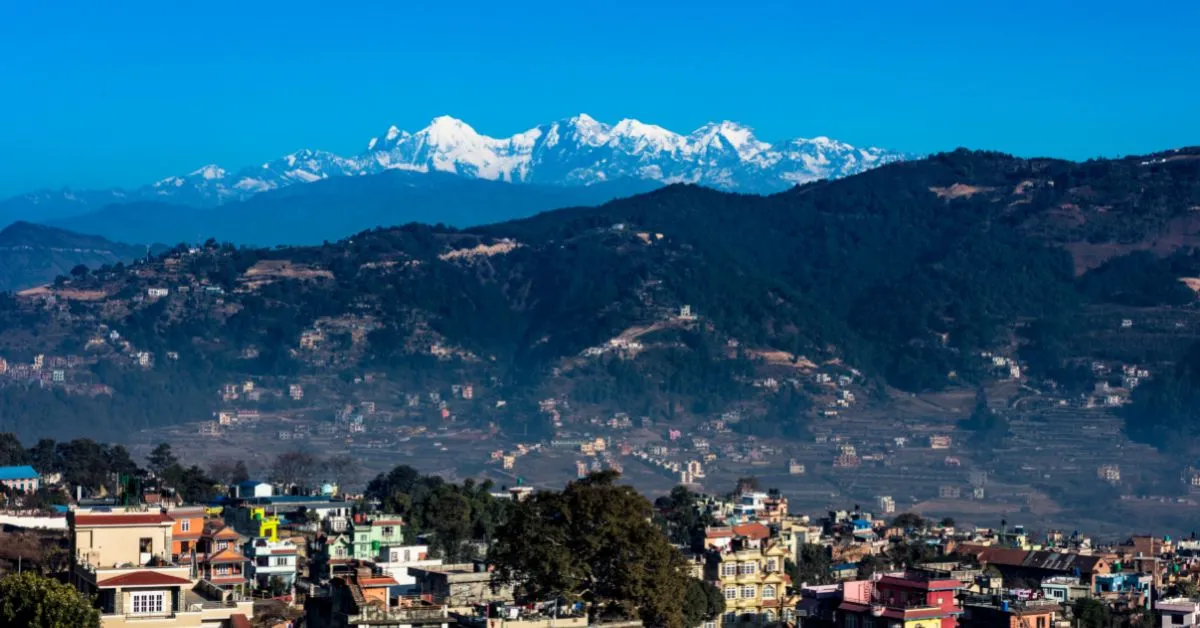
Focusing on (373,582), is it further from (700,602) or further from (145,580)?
(700,602)

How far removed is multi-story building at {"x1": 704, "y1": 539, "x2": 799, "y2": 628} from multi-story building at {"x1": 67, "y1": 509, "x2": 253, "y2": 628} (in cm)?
1913

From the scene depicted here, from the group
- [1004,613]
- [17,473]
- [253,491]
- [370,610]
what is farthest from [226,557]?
[253,491]

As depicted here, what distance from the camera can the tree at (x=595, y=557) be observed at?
4134 centimetres

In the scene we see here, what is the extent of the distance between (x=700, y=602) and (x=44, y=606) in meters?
19.0

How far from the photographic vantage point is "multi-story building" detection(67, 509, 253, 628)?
36406 millimetres

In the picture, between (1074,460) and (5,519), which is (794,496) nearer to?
(1074,460)

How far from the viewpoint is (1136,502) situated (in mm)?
170375

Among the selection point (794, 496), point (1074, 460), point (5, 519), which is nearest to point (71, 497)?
point (5, 519)

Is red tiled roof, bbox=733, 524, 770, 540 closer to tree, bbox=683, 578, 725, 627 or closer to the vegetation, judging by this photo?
the vegetation

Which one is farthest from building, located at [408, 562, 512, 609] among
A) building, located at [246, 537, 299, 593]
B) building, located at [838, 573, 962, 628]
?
building, located at [838, 573, 962, 628]

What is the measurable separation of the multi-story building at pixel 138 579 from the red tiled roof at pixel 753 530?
33515 millimetres

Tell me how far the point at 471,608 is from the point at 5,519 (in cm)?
2726

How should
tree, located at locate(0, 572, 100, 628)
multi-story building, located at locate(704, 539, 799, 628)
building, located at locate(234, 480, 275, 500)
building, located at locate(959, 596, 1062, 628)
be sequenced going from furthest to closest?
building, located at locate(234, 480, 275, 500)
multi-story building, located at locate(704, 539, 799, 628)
building, located at locate(959, 596, 1062, 628)
tree, located at locate(0, 572, 100, 628)

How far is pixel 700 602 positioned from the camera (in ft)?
166
